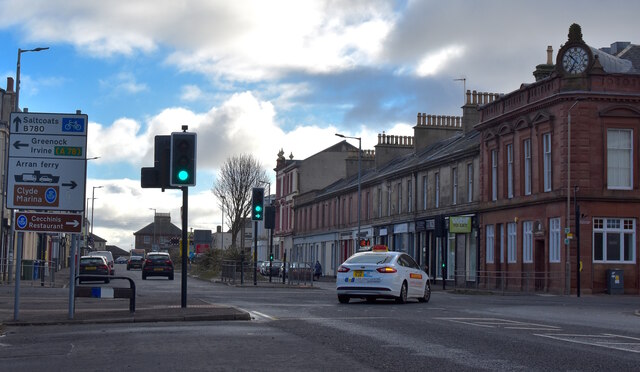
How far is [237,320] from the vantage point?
17.2 m

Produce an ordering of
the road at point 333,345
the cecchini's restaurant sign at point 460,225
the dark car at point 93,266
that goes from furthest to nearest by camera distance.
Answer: the cecchini's restaurant sign at point 460,225 → the dark car at point 93,266 → the road at point 333,345

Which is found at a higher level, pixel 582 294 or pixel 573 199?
pixel 573 199

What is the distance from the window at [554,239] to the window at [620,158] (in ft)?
10.6

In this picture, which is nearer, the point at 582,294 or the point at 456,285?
the point at 582,294

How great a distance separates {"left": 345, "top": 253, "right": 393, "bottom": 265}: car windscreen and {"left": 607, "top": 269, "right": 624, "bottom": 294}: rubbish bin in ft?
57.5

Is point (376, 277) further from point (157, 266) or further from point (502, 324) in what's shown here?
point (157, 266)

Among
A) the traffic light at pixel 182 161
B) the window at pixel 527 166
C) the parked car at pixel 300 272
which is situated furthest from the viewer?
the parked car at pixel 300 272

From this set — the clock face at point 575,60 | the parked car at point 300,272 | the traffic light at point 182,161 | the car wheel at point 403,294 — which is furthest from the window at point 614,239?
the traffic light at point 182,161

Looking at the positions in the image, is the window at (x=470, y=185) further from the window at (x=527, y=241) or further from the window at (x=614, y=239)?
the window at (x=614, y=239)

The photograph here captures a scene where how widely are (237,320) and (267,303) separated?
722 cm

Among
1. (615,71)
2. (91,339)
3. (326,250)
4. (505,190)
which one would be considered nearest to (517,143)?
(505,190)

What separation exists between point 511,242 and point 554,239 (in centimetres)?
504

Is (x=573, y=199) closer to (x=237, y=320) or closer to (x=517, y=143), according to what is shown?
(x=517, y=143)

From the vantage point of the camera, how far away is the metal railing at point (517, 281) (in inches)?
1565
